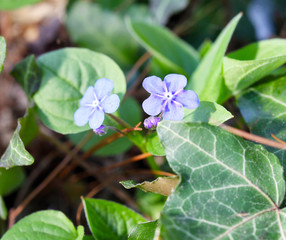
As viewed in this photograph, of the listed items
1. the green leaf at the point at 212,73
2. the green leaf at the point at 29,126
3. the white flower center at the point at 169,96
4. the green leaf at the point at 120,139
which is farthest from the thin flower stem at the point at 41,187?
the white flower center at the point at 169,96

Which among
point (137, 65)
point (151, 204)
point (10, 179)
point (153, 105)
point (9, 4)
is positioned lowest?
point (151, 204)

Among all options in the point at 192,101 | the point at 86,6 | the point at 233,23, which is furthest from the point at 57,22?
the point at 192,101

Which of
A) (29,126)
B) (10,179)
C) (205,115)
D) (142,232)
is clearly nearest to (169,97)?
(205,115)

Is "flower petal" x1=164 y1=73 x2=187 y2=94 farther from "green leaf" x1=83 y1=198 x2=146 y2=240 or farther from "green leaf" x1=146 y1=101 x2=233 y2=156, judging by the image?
"green leaf" x1=83 y1=198 x2=146 y2=240

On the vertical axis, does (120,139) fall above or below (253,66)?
below

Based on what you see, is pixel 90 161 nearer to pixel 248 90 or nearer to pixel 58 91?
pixel 58 91

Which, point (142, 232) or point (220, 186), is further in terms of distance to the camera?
point (142, 232)

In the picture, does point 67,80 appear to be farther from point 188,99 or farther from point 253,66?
point 253,66
